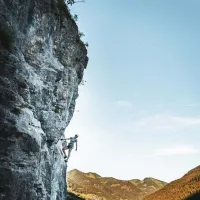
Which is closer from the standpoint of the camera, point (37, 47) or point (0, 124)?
point (0, 124)

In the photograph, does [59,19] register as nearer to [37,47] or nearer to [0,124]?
[37,47]

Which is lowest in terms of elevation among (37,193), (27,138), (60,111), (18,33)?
(37,193)

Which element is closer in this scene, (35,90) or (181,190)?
(35,90)

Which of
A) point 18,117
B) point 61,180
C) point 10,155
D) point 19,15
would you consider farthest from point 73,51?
point 10,155

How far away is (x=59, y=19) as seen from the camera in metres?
27.0

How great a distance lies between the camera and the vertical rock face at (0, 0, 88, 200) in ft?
53.7

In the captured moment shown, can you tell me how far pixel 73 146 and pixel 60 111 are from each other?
5.93 meters

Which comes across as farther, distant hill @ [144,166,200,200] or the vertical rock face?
distant hill @ [144,166,200,200]

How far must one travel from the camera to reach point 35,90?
22.2 meters

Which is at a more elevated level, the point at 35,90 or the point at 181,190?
the point at 35,90

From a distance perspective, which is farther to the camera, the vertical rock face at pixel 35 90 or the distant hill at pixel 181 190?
the distant hill at pixel 181 190

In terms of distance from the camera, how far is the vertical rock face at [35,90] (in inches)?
644

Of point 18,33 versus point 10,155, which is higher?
point 18,33

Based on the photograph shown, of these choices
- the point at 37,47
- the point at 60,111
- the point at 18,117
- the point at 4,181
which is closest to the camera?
the point at 4,181
